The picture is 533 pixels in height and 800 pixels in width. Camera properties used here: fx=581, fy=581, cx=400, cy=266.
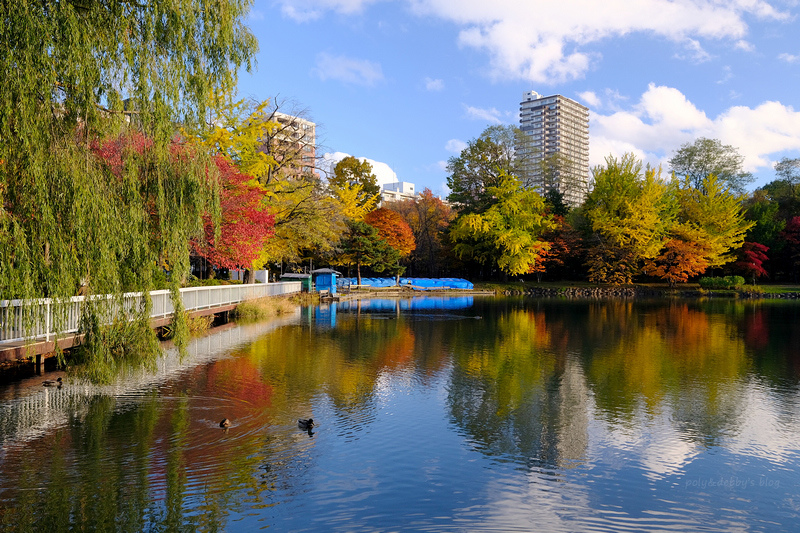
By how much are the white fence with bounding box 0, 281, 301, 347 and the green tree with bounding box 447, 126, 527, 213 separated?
26928 millimetres

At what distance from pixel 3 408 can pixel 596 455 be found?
9105mm

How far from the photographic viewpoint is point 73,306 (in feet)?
38.3

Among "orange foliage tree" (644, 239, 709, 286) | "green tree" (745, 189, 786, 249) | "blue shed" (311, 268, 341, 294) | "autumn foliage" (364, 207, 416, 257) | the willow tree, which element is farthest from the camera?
"green tree" (745, 189, 786, 249)

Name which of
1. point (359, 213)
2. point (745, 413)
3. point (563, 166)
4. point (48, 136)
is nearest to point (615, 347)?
point (745, 413)

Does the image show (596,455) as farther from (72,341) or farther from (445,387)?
(72,341)

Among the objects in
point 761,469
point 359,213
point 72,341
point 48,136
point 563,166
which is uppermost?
point 563,166

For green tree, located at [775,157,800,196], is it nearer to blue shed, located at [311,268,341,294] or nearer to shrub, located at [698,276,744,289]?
shrub, located at [698,276,744,289]

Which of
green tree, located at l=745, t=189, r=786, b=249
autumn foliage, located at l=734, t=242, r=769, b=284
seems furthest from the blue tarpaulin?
green tree, located at l=745, t=189, r=786, b=249

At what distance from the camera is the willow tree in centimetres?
730

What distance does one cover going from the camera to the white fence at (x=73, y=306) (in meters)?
8.02

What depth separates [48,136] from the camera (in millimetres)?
7613

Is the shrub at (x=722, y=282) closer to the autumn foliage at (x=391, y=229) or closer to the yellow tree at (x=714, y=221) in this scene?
the yellow tree at (x=714, y=221)

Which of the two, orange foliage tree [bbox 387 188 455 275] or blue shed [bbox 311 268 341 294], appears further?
orange foliage tree [bbox 387 188 455 275]

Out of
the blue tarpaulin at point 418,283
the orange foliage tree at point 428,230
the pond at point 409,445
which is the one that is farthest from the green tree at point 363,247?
the pond at point 409,445
